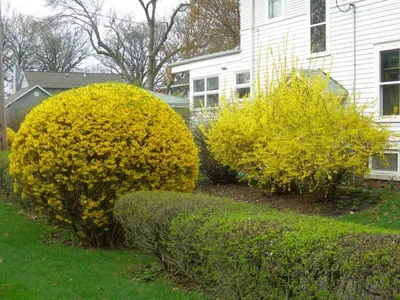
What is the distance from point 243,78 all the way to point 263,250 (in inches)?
494

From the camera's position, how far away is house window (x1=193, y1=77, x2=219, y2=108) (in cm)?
1678

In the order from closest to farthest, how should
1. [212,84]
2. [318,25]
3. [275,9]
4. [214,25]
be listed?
[318,25], [275,9], [212,84], [214,25]

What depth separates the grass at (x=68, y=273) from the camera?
5.04m

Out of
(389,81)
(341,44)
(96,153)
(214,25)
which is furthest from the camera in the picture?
(214,25)

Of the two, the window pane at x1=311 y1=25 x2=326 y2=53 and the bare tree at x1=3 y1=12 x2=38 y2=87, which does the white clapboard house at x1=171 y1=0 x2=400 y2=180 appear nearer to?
the window pane at x1=311 y1=25 x2=326 y2=53

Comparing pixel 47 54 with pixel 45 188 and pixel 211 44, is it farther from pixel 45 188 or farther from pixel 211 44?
pixel 45 188

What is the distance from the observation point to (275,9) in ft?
47.7

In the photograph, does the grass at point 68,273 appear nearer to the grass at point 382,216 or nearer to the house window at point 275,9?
the grass at point 382,216

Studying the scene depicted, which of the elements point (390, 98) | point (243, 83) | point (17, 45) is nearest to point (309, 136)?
point (390, 98)

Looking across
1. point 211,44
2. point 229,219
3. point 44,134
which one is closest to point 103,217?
point 44,134

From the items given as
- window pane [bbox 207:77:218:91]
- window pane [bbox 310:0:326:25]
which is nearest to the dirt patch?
window pane [bbox 310:0:326:25]

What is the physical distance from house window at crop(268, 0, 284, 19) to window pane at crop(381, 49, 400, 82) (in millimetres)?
3716

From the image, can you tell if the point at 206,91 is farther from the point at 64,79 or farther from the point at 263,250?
the point at 64,79

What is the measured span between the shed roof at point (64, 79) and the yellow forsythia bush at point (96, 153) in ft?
123
